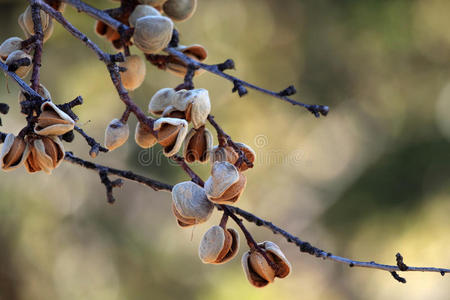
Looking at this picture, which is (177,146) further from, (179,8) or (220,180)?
(179,8)

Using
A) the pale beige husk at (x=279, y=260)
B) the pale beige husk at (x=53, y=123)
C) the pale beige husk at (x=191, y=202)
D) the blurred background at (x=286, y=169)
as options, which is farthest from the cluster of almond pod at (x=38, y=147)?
the blurred background at (x=286, y=169)

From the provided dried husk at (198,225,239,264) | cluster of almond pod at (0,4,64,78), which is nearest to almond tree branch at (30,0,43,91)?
cluster of almond pod at (0,4,64,78)

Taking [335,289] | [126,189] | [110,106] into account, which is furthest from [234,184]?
[335,289]

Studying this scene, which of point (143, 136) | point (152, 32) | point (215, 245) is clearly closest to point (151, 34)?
point (152, 32)

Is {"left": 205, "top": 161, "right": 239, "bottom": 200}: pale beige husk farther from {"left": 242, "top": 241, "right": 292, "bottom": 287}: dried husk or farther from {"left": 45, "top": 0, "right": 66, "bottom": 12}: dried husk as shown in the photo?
{"left": 45, "top": 0, "right": 66, "bottom": 12}: dried husk

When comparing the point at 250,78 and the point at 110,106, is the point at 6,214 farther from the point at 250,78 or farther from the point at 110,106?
the point at 250,78

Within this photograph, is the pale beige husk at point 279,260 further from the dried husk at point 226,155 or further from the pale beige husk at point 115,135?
the pale beige husk at point 115,135
